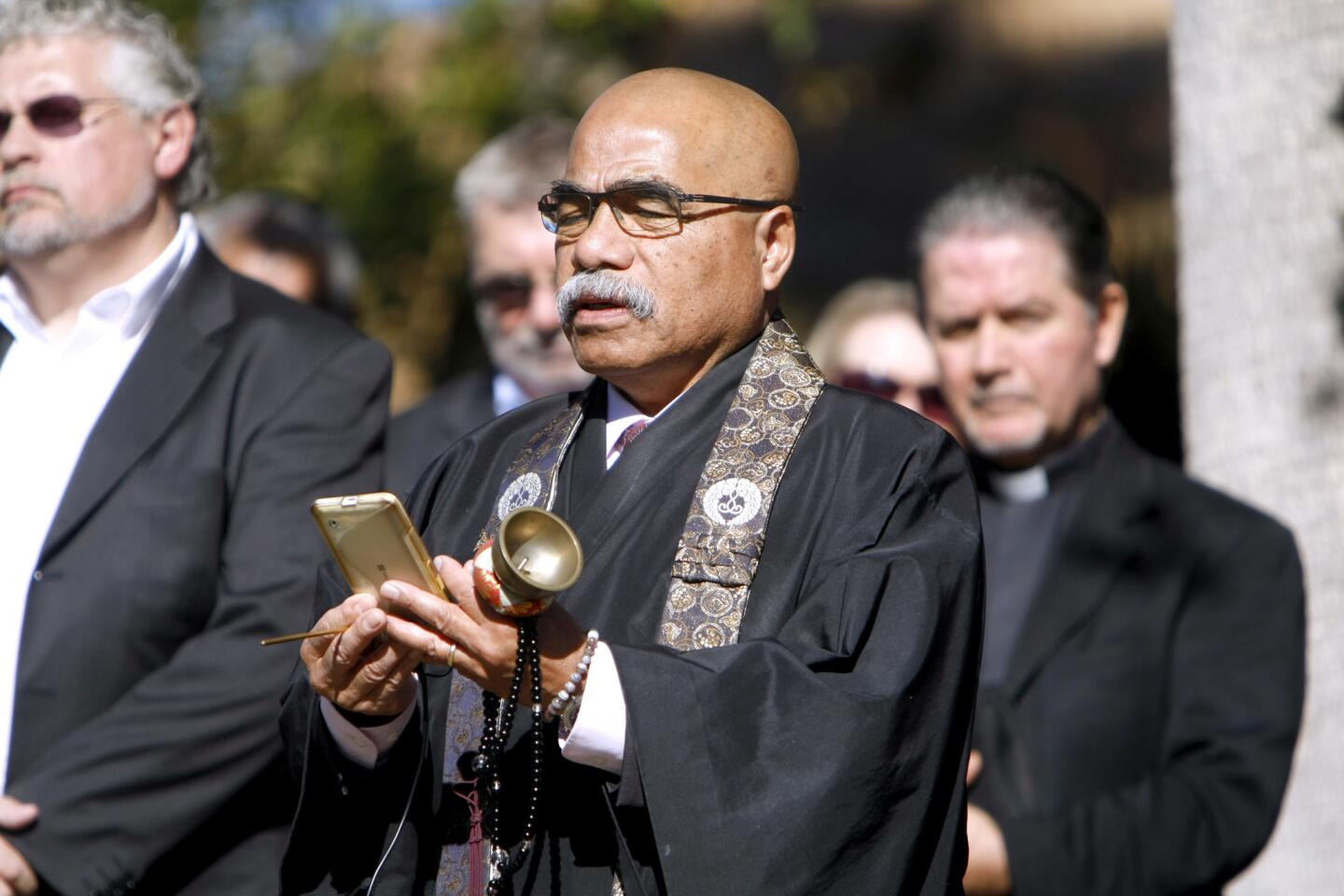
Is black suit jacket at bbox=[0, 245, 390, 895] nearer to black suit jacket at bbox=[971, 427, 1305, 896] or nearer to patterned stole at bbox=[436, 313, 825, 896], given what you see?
patterned stole at bbox=[436, 313, 825, 896]

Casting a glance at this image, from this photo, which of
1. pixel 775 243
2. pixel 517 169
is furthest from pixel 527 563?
pixel 517 169

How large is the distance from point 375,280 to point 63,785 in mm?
5577

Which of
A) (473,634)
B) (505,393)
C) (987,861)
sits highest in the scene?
(473,634)

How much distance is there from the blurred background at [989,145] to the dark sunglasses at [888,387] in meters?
0.31

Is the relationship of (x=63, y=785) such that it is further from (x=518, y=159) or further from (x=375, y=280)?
(x=375, y=280)

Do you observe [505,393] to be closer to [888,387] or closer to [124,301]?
[888,387]

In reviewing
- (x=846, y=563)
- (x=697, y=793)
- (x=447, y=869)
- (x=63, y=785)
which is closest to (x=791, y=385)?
(x=846, y=563)

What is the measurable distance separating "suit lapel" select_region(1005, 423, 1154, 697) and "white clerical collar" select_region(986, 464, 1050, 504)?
6.0 inches

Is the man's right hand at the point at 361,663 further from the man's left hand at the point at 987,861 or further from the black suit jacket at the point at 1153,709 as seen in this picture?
the black suit jacket at the point at 1153,709

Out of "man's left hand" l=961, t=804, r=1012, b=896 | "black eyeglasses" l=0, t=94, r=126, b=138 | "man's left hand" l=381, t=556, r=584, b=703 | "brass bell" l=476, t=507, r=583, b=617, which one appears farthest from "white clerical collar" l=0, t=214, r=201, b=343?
"man's left hand" l=961, t=804, r=1012, b=896

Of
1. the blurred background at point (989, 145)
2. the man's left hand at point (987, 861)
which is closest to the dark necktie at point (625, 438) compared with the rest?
the man's left hand at point (987, 861)

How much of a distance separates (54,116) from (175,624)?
1171mm

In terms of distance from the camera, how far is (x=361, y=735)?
9.50ft

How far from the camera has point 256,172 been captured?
28.9 feet
